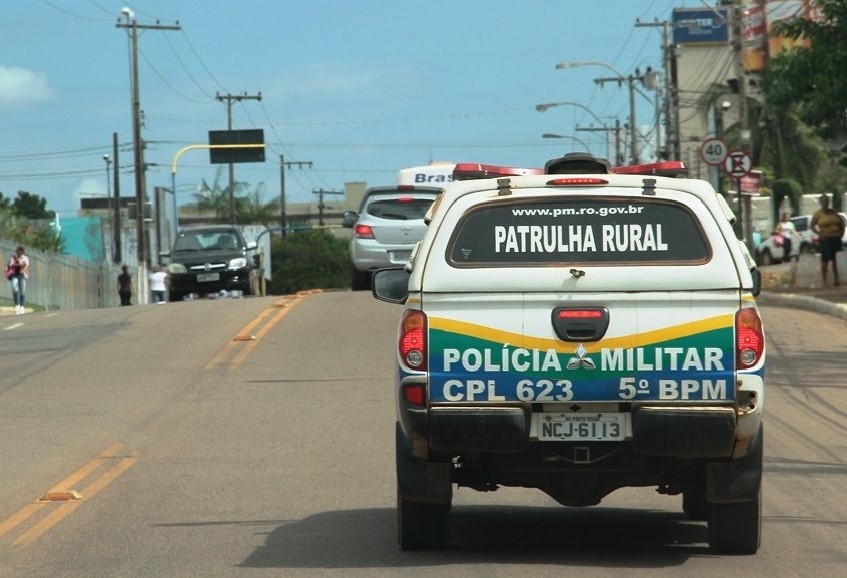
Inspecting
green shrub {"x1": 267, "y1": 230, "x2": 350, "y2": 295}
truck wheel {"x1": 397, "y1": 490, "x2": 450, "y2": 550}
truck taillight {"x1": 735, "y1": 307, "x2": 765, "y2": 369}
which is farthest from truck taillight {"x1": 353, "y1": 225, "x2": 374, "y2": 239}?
green shrub {"x1": 267, "y1": 230, "x2": 350, "y2": 295}

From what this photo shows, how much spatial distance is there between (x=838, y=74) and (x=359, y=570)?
870 inches

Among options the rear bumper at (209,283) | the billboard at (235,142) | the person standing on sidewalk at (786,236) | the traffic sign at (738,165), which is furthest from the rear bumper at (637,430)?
the billboard at (235,142)

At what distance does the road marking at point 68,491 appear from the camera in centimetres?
937

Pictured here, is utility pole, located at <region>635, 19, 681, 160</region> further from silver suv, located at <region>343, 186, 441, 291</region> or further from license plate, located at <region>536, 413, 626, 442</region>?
license plate, located at <region>536, 413, 626, 442</region>

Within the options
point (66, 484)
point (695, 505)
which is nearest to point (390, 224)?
point (66, 484)

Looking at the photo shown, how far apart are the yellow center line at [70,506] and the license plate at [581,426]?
324cm

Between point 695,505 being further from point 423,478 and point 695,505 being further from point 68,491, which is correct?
point 68,491

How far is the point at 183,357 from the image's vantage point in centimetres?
2011

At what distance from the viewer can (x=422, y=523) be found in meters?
8.17

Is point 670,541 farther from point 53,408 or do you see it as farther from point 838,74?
point 838,74

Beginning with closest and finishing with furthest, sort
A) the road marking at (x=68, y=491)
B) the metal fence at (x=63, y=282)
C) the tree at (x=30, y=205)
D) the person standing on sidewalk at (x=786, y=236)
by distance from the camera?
1. the road marking at (x=68, y=491)
2. the metal fence at (x=63, y=282)
3. the person standing on sidewalk at (x=786, y=236)
4. the tree at (x=30, y=205)

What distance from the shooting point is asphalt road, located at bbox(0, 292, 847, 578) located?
815cm

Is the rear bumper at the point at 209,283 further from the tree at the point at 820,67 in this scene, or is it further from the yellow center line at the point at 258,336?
the tree at the point at 820,67

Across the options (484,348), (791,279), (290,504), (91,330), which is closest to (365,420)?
(290,504)
